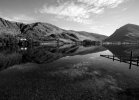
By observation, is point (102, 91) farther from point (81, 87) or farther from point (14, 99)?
point (14, 99)

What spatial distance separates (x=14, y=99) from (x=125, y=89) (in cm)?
1854

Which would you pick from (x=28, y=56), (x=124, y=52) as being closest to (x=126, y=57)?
(x=124, y=52)

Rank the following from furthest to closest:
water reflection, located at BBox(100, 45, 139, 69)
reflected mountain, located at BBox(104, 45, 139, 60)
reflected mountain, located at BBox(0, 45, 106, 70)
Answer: reflected mountain, located at BBox(104, 45, 139, 60) → reflected mountain, located at BBox(0, 45, 106, 70) → water reflection, located at BBox(100, 45, 139, 69)

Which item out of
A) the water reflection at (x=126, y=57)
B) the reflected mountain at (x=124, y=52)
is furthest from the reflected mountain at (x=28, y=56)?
the reflected mountain at (x=124, y=52)

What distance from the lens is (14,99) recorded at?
16172mm

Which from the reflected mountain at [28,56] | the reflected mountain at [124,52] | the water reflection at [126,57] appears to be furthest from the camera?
the reflected mountain at [124,52]

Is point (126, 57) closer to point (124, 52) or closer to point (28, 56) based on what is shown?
point (124, 52)

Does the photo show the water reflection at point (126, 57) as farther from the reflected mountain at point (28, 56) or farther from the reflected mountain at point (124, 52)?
the reflected mountain at point (28, 56)

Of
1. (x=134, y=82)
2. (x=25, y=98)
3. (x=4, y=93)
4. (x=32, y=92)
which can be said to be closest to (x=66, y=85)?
(x=32, y=92)

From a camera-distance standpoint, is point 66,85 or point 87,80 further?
point 87,80

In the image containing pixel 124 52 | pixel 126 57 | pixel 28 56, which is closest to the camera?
pixel 126 57

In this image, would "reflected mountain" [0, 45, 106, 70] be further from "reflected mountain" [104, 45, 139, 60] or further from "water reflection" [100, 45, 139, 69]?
"reflected mountain" [104, 45, 139, 60]

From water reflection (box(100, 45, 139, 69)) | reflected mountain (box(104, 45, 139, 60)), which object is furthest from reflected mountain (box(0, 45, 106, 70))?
reflected mountain (box(104, 45, 139, 60))

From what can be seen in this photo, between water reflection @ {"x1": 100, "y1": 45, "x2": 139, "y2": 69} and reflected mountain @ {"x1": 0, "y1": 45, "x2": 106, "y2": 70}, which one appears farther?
reflected mountain @ {"x1": 0, "y1": 45, "x2": 106, "y2": 70}
